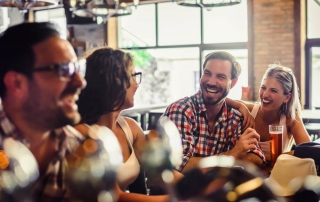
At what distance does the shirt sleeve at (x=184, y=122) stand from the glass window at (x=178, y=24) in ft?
20.6

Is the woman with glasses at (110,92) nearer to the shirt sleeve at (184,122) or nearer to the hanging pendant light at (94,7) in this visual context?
the shirt sleeve at (184,122)

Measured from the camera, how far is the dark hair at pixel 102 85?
168cm

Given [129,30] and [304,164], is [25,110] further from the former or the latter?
[129,30]

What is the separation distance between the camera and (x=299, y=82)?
7.09 m

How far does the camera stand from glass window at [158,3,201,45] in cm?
846

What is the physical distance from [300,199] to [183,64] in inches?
317

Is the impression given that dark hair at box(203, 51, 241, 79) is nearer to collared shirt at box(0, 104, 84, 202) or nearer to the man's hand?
the man's hand

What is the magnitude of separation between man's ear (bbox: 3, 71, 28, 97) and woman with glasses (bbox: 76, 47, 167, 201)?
547mm

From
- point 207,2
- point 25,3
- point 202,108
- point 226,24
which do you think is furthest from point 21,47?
point 226,24

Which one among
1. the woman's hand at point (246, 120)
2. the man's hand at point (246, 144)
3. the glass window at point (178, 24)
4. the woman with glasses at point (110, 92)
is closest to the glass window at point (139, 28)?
the glass window at point (178, 24)

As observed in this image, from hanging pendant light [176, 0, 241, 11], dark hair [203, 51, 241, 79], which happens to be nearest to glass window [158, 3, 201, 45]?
hanging pendant light [176, 0, 241, 11]

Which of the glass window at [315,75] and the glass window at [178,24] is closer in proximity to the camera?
the glass window at [315,75]

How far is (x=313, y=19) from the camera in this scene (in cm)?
734

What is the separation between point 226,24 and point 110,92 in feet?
22.0
